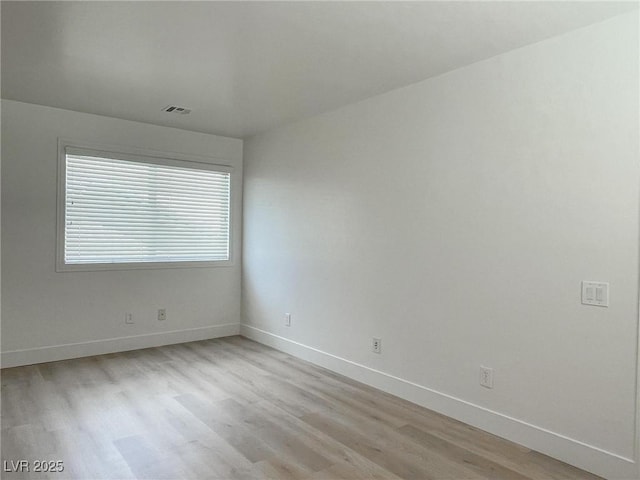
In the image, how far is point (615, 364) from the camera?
2363 millimetres

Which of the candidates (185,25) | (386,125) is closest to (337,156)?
(386,125)

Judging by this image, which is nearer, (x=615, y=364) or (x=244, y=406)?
(x=615, y=364)

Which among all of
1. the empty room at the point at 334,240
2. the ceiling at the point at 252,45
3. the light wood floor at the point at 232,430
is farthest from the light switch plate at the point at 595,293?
the ceiling at the point at 252,45

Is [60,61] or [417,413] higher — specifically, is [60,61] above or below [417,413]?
above

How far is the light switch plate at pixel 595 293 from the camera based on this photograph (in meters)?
2.40

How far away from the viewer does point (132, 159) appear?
4.79 m

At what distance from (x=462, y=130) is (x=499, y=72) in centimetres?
43

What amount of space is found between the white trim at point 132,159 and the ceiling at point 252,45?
591 mm

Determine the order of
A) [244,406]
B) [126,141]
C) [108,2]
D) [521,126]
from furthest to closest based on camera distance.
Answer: [126,141] → [244,406] → [521,126] → [108,2]

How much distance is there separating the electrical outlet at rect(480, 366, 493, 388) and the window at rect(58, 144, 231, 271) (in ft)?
11.4

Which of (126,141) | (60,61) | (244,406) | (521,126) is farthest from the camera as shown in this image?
(126,141)

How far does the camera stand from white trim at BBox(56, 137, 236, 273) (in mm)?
4352

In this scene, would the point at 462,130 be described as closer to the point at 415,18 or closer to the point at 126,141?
the point at 415,18

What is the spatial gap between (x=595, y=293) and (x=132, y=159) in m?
4.42
